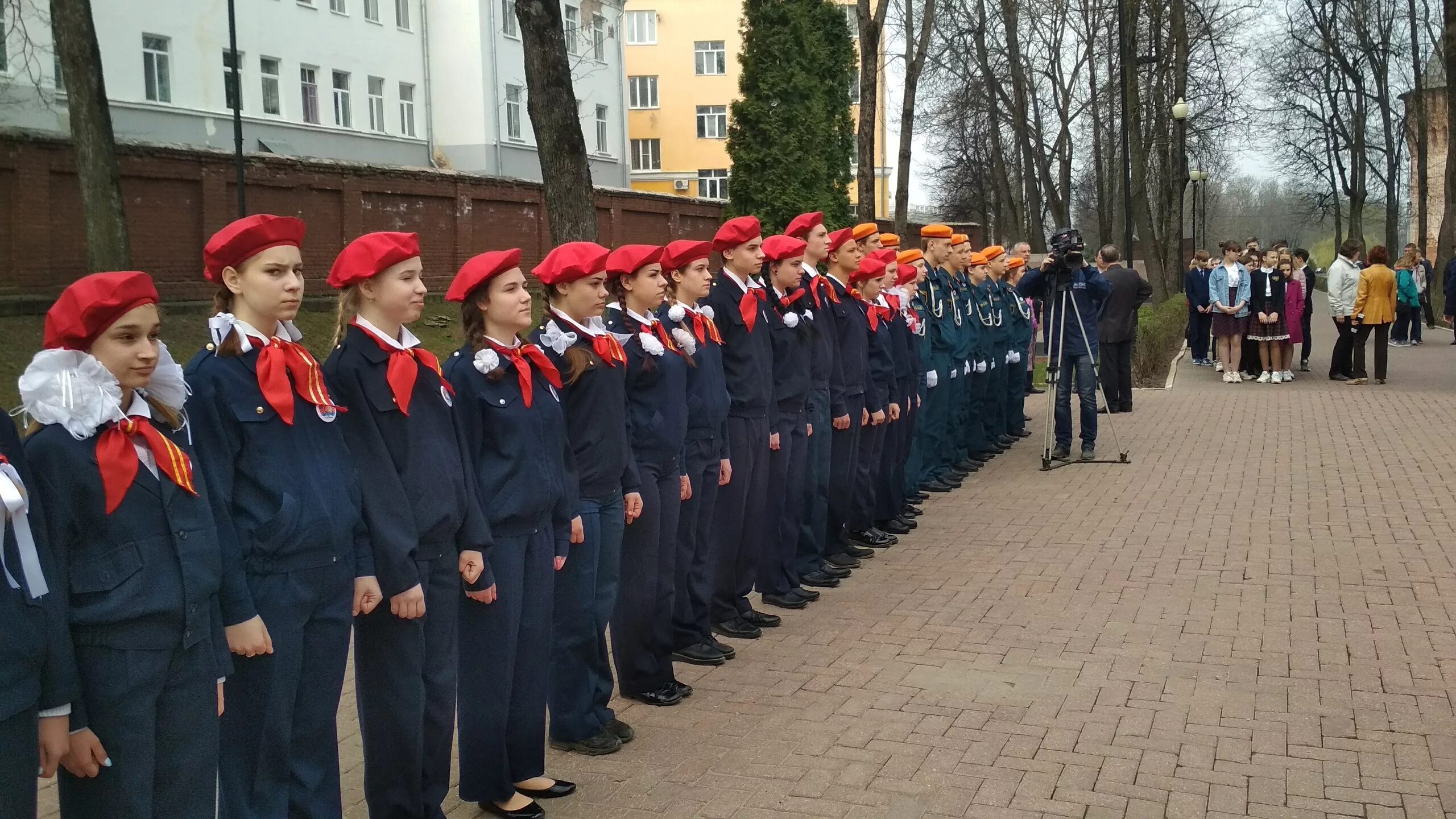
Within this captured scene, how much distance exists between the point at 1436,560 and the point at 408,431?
7.01 meters

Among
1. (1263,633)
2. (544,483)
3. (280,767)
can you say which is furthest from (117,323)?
(1263,633)

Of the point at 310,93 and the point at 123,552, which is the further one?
the point at 310,93

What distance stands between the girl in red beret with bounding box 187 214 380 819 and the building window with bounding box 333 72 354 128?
38.6 metres

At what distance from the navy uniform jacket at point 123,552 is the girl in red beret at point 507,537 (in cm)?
128

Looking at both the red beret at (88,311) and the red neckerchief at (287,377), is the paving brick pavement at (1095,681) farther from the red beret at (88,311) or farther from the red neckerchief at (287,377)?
the red beret at (88,311)

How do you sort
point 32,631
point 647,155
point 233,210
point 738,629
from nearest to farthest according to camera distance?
point 32,631 < point 738,629 < point 233,210 < point 647,155

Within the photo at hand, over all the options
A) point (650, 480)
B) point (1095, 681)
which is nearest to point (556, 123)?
point (650, 480)

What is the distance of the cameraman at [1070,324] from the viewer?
42.7 feet

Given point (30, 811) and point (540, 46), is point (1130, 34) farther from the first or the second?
point (30, 811)

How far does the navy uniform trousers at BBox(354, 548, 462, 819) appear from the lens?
4305 millimetres

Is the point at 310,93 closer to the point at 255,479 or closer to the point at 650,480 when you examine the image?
the point at 650,480

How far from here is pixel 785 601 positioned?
785cm

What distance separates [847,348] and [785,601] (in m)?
1.85

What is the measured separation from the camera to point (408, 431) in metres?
4.25
